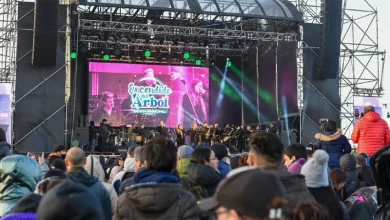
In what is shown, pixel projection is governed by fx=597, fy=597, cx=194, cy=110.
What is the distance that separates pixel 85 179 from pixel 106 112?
1628cm

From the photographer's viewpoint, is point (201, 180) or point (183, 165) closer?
point (201, 180)

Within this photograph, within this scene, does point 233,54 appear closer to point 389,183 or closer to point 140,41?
point 140,41

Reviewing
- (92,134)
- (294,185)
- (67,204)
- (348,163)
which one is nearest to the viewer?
(67,204)

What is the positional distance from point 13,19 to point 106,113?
4269 millimetres

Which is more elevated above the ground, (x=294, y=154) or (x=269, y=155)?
(x=269, y=155)

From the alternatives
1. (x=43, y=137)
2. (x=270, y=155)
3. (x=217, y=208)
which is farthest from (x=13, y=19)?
(x=217, y=208)

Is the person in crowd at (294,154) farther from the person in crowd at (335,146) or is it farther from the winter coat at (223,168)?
the person in crowd at (335,146)

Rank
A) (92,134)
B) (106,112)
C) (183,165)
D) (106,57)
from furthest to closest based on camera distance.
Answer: (106,57)
(106,112)
(92,134)
(183,165)

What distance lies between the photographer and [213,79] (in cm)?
2194

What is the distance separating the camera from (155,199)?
3.08 m

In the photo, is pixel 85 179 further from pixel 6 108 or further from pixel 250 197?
pixel 6 108

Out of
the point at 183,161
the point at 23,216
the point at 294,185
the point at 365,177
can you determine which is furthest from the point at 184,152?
the point at 23,216

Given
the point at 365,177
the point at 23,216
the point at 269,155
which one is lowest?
the point at 365,177

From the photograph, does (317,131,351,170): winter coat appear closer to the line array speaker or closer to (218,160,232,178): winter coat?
(218,160,232,178): winter coat
